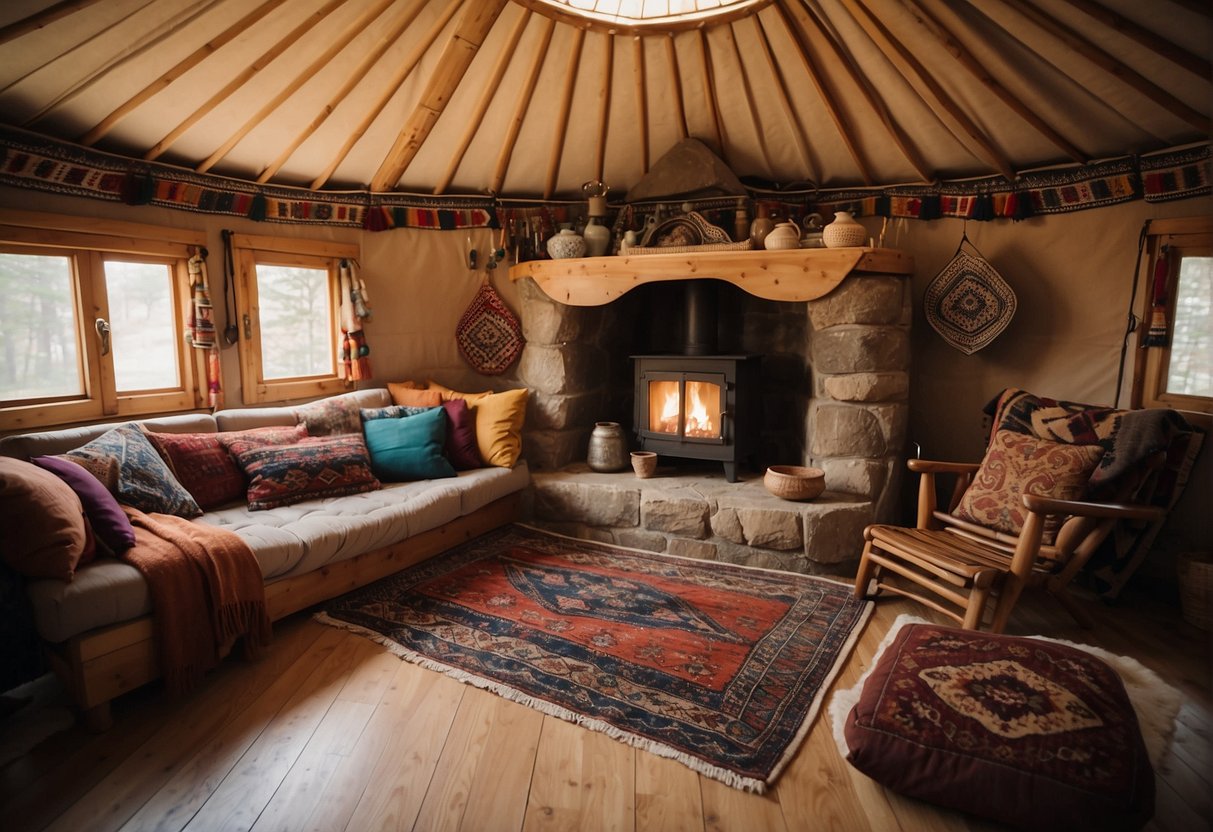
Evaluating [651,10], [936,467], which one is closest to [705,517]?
[936,467]

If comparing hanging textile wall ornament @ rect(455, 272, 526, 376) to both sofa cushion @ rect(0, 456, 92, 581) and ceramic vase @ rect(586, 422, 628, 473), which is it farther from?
sofa cushion @ rect(0, 456, 92, 581)

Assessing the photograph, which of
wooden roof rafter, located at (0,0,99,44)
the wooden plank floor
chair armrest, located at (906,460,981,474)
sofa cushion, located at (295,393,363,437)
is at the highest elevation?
wooden roof rafter, located at (0,0,99,44)

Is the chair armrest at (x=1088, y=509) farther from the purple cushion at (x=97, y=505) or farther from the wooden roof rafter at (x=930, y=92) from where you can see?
the purple cushion at (x=97, y=505)

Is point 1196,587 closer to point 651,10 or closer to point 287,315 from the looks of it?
point 651,10

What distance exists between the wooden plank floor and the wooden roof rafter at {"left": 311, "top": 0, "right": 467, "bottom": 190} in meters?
2.67

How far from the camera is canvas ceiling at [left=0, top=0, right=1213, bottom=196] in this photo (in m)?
2.42

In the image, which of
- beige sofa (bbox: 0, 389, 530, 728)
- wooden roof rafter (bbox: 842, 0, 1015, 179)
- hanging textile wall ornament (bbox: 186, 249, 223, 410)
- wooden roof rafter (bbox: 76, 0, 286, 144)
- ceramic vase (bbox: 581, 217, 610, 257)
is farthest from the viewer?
ceramic vase (bbox: 581, 217, 610, 257)

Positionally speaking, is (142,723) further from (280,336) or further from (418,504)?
(280,336)

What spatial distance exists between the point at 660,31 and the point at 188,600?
3.08 meters

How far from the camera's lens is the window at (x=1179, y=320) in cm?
293

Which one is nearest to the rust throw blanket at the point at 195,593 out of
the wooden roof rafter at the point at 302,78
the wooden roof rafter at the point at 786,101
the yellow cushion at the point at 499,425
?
the yellow cushion at the point at 499,425

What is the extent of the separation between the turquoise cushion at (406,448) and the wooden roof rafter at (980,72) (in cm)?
297

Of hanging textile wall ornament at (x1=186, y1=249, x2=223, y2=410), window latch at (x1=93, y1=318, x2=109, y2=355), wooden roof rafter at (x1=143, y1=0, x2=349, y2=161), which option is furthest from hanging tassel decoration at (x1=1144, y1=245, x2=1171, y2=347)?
window latch at (x1=93, y1=318, x2=109, y2=355)

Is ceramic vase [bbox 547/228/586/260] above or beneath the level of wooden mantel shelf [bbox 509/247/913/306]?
above
